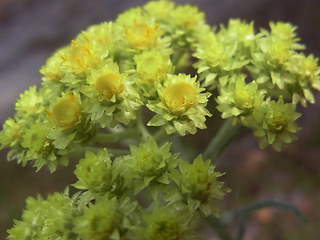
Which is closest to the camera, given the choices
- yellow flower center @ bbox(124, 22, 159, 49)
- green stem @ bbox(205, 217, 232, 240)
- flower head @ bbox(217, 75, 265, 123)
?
flower head @ bbox(217, 75, 265, 123)

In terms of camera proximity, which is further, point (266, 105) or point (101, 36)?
point (101, 36)

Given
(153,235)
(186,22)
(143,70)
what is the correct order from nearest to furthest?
(153,235), (143,70), (186,22)

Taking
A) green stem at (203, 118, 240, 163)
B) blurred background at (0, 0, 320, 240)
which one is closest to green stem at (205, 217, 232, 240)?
green stem at (203, 118, 240, 163)

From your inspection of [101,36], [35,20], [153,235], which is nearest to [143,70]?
[101,36]

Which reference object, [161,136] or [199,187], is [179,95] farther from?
[199,187]

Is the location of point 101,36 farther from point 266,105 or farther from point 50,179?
point 50,179

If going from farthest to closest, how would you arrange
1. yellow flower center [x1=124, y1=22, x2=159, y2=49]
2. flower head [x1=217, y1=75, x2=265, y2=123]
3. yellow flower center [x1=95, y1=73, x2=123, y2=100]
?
yellow flower center [x1=124, y1=22, x2=159, y2=49] → flower head [x1=217, y1=75, x2=265, y2=123] → yellow flower center [x1=95, y1=73, x2=123, y2=100]

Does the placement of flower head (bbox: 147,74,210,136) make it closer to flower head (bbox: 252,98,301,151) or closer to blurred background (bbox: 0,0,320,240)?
flower head (bbox: 252,98,301,151)
